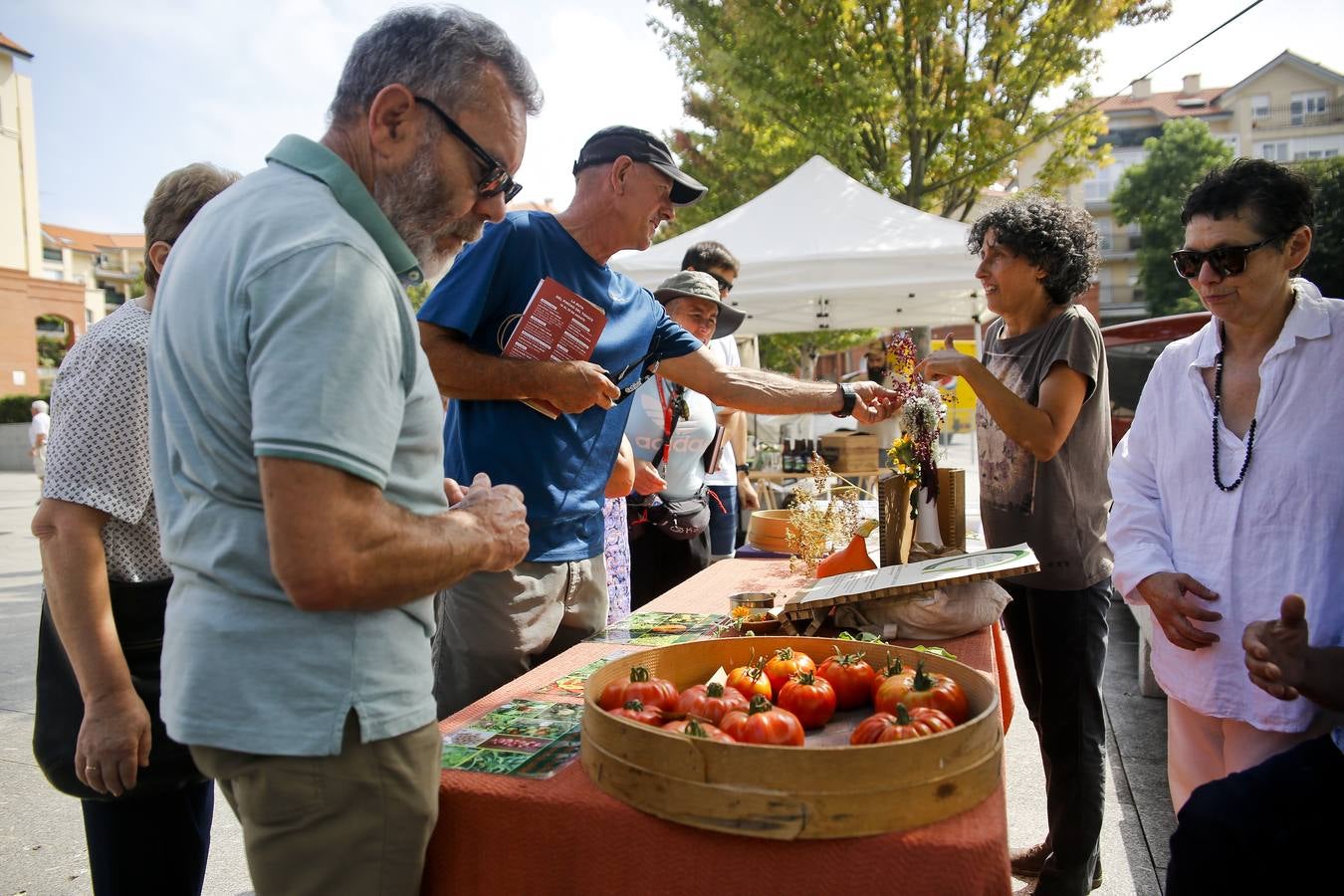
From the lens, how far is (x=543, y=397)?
6.73 ft

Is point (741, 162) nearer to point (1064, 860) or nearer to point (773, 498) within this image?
point (773, 498)

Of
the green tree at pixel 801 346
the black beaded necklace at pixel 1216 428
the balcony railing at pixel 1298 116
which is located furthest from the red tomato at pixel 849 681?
the balcony railing at pixel 1298 116

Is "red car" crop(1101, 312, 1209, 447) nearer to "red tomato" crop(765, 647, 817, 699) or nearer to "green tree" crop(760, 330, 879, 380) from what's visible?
"red tomato" crop(765, 647, 817, 699)

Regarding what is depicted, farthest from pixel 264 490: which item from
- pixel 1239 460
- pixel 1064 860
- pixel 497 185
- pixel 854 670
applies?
pixel 1064 860

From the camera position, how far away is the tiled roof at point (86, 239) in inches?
2707

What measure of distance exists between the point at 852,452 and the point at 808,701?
7214mm

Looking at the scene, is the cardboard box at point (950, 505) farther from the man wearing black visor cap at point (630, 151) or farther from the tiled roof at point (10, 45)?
the tiled roof at point (10, 45)

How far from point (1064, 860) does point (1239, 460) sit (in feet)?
4.51

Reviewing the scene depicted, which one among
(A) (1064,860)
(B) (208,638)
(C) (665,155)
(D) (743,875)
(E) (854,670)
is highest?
(C) (665,155)

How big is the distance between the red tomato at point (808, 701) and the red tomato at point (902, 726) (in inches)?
7.9

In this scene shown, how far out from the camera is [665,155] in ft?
7.96

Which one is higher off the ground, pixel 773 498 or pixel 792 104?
pixel 792 104

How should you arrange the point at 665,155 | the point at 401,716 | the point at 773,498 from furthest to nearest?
the point at 773,498, the point at 665,155, the point at 401,716

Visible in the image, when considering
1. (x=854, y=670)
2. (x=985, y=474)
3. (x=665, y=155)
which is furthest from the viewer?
(x=985, y=474)
